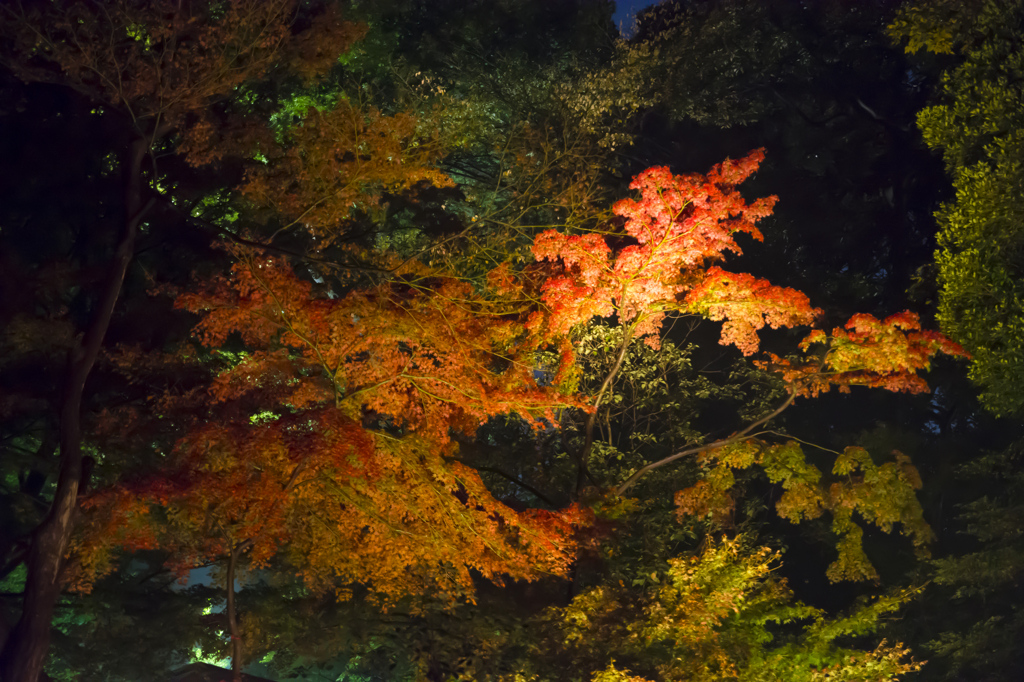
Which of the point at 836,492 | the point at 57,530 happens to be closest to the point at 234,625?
the point at 57,530

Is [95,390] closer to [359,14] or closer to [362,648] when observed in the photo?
[362,648]

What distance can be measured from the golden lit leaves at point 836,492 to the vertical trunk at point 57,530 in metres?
6.98

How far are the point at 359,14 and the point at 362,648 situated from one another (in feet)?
30.5

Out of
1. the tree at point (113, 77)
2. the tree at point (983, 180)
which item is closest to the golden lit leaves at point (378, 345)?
the tree at point (113, 77)

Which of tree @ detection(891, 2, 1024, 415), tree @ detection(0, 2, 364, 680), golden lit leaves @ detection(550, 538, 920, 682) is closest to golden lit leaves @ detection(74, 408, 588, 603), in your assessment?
tree @ detection(0, 2, 364, 680)

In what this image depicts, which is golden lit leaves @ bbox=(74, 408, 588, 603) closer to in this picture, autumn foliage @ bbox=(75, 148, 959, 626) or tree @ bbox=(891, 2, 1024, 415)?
autumn foliage @ bbox=(75, 148, 959, 626)

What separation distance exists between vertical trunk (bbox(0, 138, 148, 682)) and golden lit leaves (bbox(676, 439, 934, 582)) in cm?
698

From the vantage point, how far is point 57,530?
25.9 ft

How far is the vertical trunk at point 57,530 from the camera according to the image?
7703mm

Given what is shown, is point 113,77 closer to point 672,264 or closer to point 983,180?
point 672,264

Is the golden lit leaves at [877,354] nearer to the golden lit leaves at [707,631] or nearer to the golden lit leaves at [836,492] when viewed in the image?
the golden lit leaves at [836,492]

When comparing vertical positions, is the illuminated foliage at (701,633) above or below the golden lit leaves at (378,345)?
below

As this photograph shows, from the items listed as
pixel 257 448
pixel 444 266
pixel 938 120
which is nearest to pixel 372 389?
pixel 257 448

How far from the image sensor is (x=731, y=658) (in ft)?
29.4
